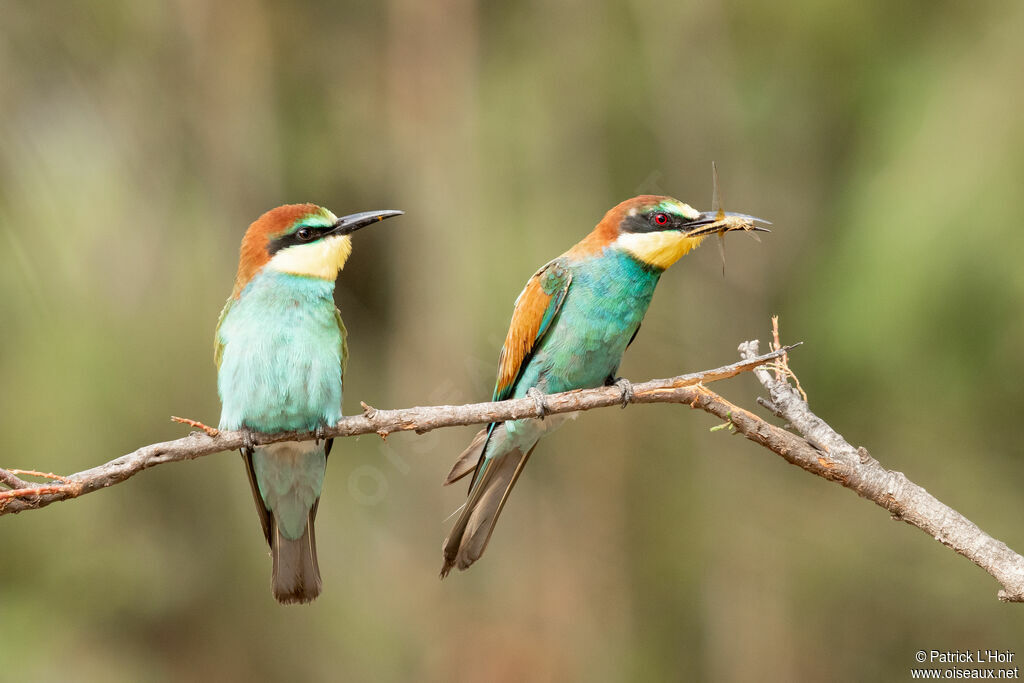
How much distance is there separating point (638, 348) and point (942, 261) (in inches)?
62.6

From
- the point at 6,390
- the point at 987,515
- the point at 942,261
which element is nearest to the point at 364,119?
the point at 6,390

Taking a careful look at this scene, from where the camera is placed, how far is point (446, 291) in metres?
5.16

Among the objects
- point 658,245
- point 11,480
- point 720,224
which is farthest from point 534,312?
point 11,480

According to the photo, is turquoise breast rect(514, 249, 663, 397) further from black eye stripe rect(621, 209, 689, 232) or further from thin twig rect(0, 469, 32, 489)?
thin twig rect(0, 469, 32, 489)

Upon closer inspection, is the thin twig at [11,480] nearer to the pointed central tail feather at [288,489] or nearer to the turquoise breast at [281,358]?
the turquoise breast at [281,358]

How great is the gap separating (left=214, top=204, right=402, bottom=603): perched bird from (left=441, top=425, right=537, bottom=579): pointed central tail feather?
1.29ft

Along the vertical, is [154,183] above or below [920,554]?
above

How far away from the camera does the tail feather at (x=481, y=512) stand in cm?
231

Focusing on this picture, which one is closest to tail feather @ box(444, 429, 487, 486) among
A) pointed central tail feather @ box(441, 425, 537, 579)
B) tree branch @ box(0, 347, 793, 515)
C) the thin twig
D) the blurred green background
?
pointed central tail feather @ box(441, 425, 537, 579)

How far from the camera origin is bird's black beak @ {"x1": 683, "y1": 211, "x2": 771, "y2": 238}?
1.89 meters

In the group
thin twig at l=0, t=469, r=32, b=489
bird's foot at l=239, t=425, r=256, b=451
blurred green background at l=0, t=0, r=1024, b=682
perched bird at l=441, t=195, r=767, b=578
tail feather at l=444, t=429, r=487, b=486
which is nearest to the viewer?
thin twig at l=0, t=469, r=32, b=489

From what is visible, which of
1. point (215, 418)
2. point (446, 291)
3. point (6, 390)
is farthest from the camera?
point (446, 291)

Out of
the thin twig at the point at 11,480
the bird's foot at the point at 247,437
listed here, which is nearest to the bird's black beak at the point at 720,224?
the bird's foot at the point at 247,437

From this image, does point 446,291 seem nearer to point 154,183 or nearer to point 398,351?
point 398,351
